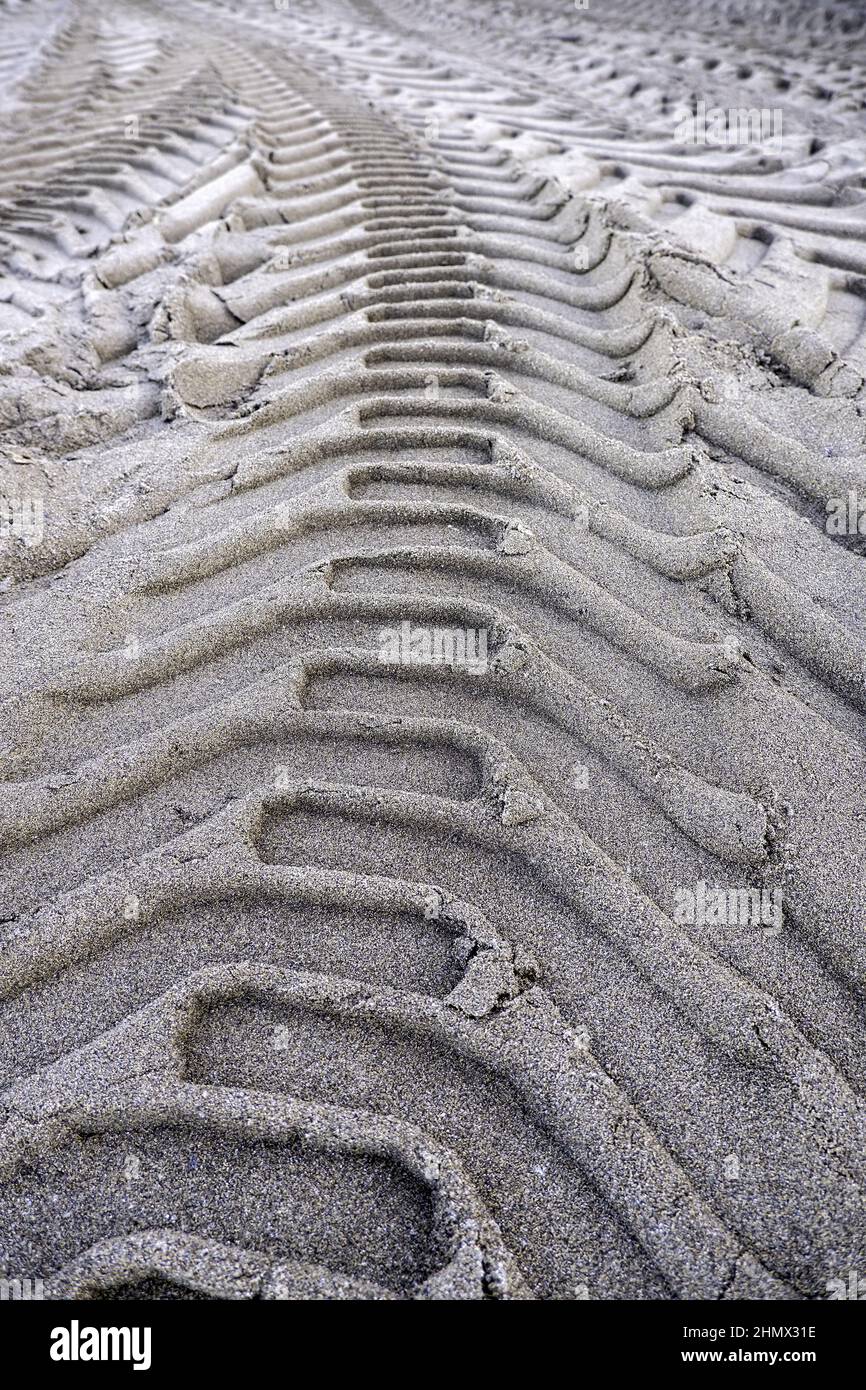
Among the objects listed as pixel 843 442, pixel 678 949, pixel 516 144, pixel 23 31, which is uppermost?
pixel 23 31

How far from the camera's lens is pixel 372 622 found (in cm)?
251

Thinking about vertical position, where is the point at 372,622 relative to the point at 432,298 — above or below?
below

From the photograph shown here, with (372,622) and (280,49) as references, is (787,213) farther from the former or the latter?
(280,49)

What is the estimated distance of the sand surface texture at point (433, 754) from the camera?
150 centimetres

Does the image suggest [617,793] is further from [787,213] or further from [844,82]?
[844,82]

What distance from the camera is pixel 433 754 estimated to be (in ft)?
7.33

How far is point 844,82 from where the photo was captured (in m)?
7.03

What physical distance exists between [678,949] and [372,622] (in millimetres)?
1219

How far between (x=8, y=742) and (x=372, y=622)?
987mm

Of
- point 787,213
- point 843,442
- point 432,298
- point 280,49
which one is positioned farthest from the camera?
point 280,49

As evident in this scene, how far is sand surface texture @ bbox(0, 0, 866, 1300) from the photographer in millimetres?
1497

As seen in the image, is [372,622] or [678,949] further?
[372,622]

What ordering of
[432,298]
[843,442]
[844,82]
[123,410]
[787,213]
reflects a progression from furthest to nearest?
[844,82], [787,213], [432,298], [123,410], [843,442]

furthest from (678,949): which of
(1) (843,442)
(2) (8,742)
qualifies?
(1) (843,442)
